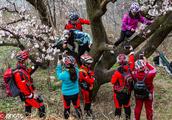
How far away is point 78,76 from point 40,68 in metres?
8.22

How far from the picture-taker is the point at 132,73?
9484 millimetres

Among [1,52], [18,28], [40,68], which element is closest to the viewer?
[18,28]

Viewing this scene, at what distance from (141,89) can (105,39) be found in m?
3.56

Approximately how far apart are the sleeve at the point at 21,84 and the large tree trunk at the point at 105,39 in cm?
321

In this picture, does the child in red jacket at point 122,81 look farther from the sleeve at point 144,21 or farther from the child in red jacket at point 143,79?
the sleeve at point 144,21

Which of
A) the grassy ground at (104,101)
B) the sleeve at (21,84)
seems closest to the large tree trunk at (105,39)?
the grassy ground at (104,101)

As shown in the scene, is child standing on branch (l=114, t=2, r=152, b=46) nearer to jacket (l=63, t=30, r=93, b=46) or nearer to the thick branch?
jacket (l=63, t=30, r=93, b=46)

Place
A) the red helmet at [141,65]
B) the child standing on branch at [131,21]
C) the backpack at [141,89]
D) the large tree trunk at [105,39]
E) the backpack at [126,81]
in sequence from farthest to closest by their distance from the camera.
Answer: the child standing on branch at [131,21], the large tree trunk at [105,39], the backpack at [126,81], the backpack at [141,89], the red helmet at [141,65]

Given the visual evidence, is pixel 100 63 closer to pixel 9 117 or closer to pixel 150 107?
pixel 150 107

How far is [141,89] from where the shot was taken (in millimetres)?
9320

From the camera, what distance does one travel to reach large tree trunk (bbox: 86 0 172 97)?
11109mm

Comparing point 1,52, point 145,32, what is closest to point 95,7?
point 145,32

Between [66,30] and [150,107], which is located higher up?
[66,30]

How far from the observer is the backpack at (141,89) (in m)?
9.30
